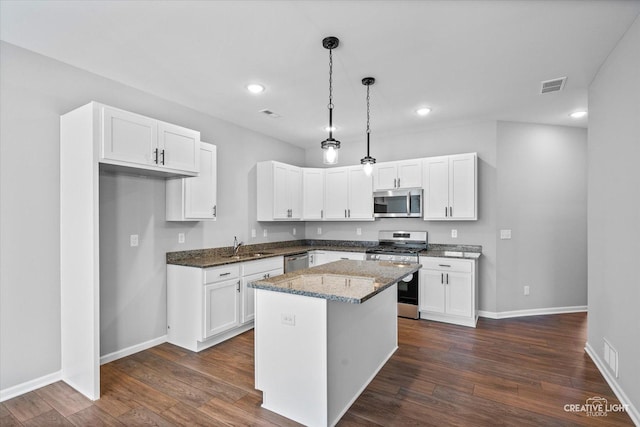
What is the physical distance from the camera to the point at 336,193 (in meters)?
5.38

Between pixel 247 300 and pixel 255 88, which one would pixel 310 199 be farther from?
pixel 255 88

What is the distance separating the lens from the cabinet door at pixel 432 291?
426 centimetres

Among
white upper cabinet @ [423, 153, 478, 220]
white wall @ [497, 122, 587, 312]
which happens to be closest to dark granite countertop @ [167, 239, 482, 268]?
white upper cabinet @ [423, 153, 478, 220]

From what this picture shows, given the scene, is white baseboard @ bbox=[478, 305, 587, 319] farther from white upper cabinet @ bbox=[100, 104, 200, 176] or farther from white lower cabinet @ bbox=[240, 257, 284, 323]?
white upper cabinet @ bbox=[100, 104, 200, 176]

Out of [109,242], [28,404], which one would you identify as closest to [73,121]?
[109,242]

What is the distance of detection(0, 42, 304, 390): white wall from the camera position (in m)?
2.51

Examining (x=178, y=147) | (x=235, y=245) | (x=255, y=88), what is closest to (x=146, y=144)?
(x=178, y=147)

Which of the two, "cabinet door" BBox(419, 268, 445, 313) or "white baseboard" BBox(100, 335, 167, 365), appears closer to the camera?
"white baseboard" BBox(100, 335, 167, 365)

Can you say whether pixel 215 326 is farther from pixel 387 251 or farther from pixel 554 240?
pixel 554 240

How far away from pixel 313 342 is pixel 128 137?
7.52ft

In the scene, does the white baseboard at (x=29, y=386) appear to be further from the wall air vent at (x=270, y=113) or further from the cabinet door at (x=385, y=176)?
the cabinet door at (x=385, y=176)

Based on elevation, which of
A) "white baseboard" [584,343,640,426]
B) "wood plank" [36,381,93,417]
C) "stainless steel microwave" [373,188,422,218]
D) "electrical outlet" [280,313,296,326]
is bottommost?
"wood plank" [36,381,93,417]

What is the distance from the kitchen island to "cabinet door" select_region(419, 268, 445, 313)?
6.45 ft

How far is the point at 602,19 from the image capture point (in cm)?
221
